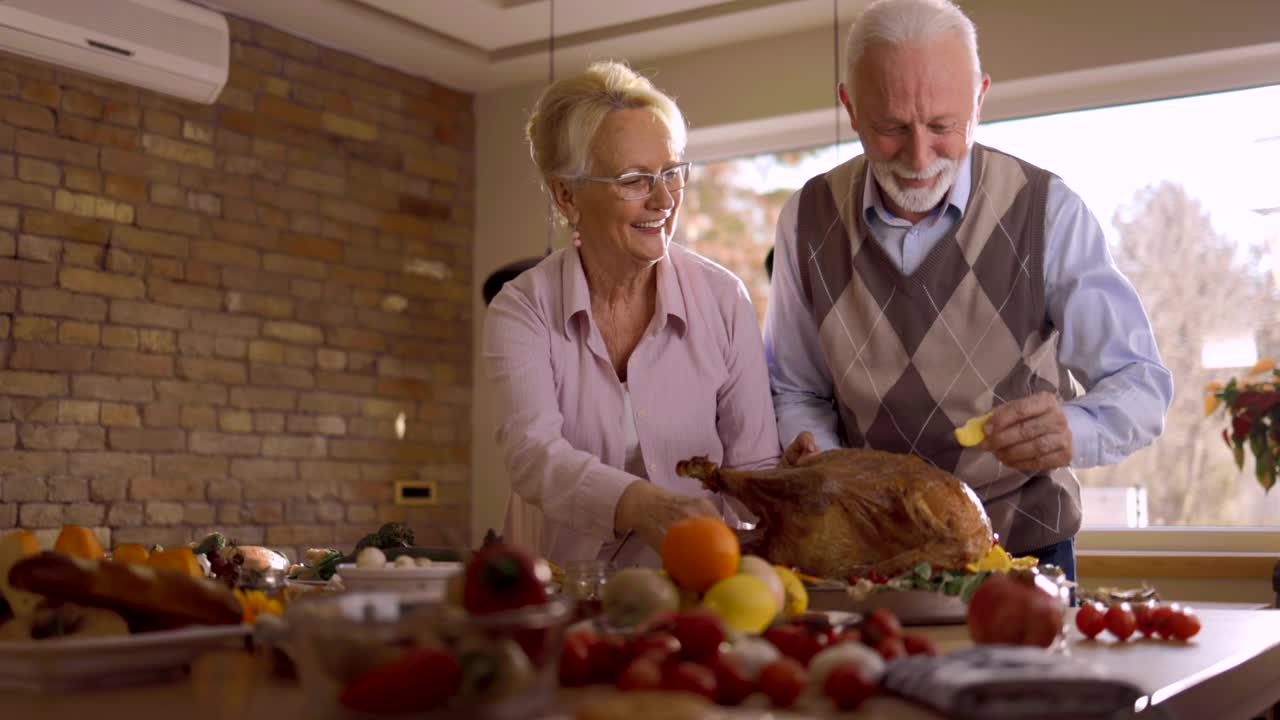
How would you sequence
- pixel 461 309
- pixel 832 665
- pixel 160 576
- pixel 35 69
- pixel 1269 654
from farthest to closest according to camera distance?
pixel 461 309
pixel 35 69
pixel 1269 654
pixel 160 576
pixel 832 665

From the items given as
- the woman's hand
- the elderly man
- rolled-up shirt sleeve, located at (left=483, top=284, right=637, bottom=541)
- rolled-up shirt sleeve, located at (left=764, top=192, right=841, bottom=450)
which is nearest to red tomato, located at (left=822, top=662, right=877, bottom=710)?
the woman's hand

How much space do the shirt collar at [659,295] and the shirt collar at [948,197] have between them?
35cm

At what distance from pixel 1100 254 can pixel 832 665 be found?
1326 millimetres

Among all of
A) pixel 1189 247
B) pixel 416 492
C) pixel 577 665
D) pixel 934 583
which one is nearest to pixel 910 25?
pixel 934 583

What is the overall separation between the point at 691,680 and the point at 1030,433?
3.33 feet

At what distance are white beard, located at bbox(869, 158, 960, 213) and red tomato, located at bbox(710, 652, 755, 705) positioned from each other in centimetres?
134

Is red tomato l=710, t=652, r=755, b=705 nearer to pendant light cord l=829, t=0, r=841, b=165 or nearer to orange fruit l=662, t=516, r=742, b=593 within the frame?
orange fruit l=662, t=516, r=742, b=593

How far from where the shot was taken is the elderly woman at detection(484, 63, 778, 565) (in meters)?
2.19

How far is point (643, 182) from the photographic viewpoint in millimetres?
2234

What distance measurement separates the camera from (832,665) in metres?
0.95

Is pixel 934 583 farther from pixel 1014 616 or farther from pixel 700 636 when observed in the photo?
pixel 700 636

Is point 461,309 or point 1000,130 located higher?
point 1000,130

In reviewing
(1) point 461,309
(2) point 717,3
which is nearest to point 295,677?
(2) point 717,3

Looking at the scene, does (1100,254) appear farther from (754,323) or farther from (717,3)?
(717,3)
